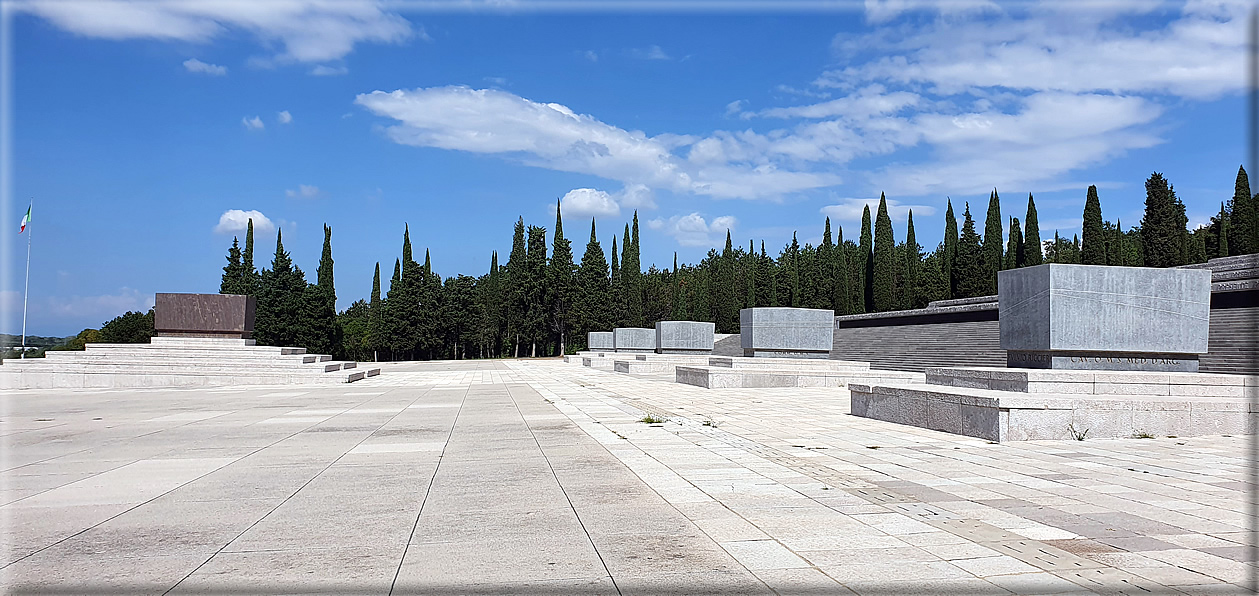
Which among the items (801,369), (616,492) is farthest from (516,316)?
(616,492)

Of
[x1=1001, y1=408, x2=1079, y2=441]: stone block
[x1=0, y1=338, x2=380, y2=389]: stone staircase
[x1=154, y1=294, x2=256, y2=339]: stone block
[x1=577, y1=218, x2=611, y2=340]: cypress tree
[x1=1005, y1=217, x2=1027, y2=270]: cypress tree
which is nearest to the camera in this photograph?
[x1=1001, y1=408, x2=1079, y2=441]: stone block

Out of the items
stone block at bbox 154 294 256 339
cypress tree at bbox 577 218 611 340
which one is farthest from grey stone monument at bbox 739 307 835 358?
cypress tree at bbox 577 218 611 340

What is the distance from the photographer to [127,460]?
8.37m

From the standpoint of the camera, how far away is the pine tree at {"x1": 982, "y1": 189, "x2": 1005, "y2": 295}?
43.8m

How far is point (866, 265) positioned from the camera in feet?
179

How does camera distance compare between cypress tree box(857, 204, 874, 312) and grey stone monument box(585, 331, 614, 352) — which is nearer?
grey stone monument box(585, 331, 614, 352)

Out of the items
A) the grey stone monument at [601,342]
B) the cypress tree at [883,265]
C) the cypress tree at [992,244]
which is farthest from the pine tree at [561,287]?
the cypress tree at [992,244]

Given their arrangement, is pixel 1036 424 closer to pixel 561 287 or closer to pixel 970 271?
pixel 970 271

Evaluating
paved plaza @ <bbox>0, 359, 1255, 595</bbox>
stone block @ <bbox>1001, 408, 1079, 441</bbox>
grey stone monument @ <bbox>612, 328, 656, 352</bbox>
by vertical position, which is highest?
grey stone monument @ <bbox>612, 328, 656, 352</bbox>

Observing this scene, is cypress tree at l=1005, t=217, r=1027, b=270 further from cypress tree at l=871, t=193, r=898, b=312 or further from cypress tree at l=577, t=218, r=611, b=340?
cypress tree at l=577, t=218, r=611, b=340

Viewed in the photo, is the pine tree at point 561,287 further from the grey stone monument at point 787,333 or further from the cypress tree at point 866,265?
the grey stone monument at point 787,333

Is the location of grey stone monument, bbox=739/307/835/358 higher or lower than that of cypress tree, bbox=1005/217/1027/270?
lower

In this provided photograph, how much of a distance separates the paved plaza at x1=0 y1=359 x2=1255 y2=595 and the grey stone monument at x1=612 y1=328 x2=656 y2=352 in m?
33.0

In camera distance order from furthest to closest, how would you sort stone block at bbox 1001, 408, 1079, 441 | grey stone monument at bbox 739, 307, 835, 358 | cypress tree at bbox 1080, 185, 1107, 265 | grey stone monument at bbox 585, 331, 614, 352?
grey stone monument at bbox 585, 331, 614, 352, cypress tree at bbox 1080, 185, 1107, 265, grey stone monument at bbox 739, 307, 835, 358, stone block at bbox 1001, 408, 1079, 441
